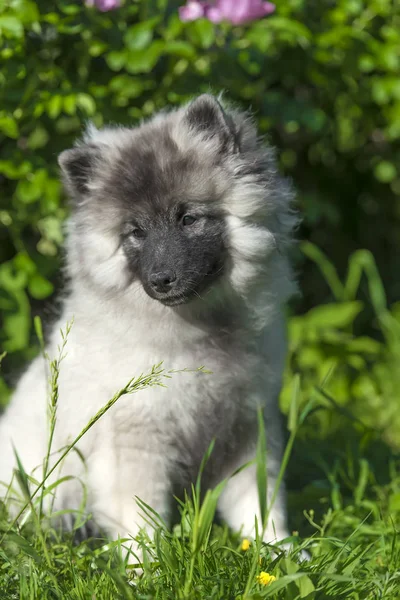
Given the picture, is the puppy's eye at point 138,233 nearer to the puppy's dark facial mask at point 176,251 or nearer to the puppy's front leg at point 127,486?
the puppy's dark facial mask at point 176,251

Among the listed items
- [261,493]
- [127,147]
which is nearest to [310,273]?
[127,147]

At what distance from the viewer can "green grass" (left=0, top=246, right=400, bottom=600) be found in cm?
255

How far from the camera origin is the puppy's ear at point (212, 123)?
10.7 ft

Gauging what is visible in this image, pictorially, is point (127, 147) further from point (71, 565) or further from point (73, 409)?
point (71, 565)

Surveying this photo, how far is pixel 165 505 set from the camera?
130 inches

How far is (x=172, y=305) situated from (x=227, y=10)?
2.00 meters

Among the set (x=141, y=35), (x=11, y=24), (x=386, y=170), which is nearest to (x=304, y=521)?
(x=141, y=35)

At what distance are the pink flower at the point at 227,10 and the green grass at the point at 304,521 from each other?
1.97 m

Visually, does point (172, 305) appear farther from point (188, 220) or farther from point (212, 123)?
point (212, 123)

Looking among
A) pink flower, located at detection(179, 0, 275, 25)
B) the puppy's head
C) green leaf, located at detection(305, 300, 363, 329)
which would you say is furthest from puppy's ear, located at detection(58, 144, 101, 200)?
green leaf, located at detection(305, 300, 363, 329)

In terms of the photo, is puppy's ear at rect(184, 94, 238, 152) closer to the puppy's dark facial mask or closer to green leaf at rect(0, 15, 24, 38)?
the puppy's dark facial mask

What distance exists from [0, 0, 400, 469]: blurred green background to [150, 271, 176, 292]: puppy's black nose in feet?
2.70

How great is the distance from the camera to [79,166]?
341cm

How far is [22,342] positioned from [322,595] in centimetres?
260
